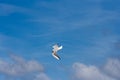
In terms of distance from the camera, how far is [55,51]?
65312 mm
